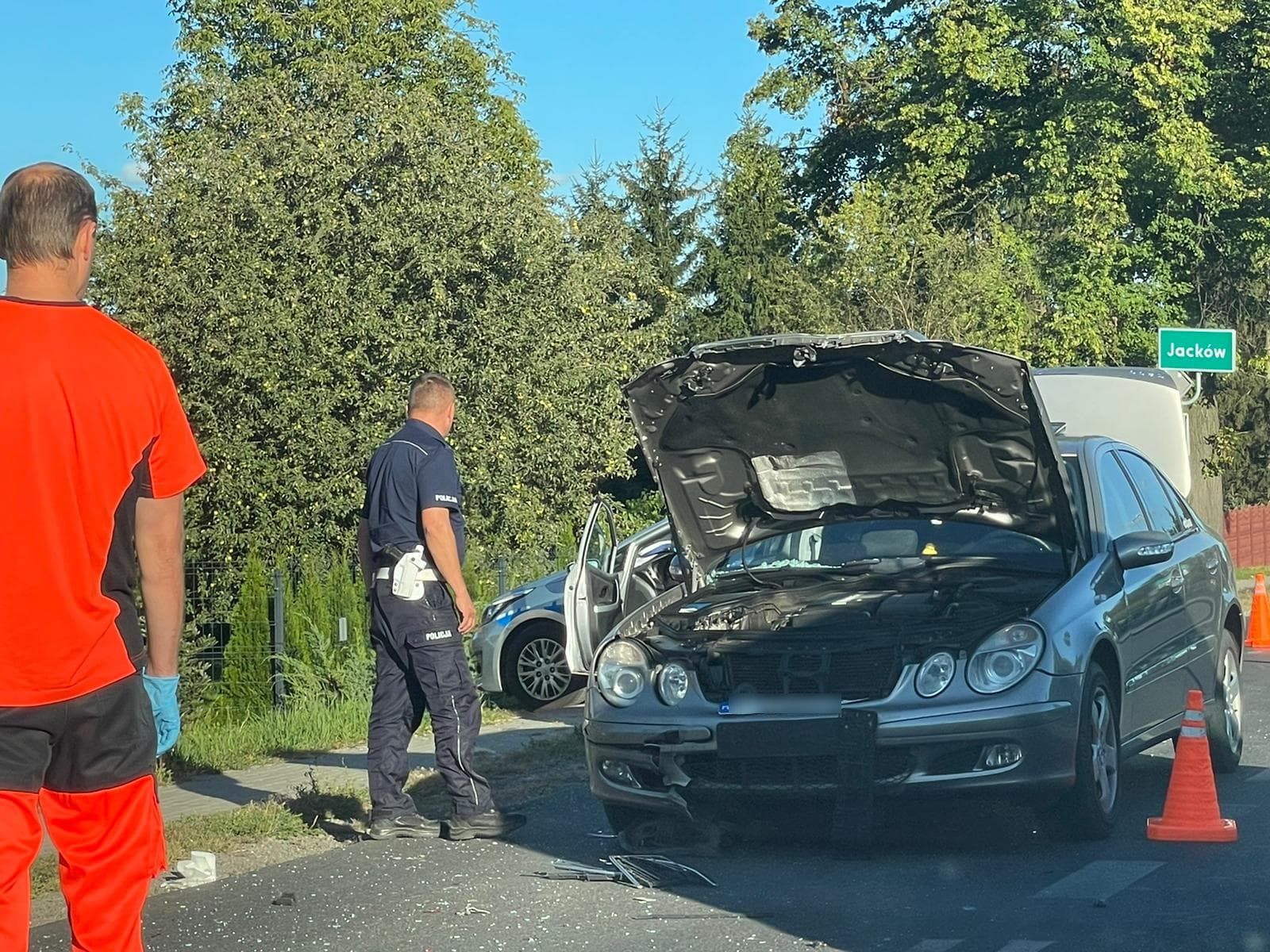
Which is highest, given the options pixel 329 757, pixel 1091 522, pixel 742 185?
pixel 742 185

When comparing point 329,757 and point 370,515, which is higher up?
point 370,515

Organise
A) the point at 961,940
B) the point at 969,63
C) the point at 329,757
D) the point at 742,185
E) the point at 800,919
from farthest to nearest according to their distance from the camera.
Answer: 1. the point at 742,185
2. the point at 969,63
3. the point at 329,757
4. the point at 800,919
5. the point at 961,940

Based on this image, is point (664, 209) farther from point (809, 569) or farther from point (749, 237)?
point (809, 569)

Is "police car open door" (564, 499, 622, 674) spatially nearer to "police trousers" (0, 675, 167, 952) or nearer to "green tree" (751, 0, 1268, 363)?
"police trousers" (0, 675, 167, 952)

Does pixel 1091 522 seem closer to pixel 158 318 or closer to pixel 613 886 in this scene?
pixel 613 886

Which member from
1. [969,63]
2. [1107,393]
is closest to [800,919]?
[1107,393]

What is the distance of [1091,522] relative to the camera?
321 inches

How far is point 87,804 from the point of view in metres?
3.85

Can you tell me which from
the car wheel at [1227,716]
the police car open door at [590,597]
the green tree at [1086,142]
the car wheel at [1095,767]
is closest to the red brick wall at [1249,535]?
the green tree at [1086,142]

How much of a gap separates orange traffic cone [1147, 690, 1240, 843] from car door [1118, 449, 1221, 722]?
73 centimetres

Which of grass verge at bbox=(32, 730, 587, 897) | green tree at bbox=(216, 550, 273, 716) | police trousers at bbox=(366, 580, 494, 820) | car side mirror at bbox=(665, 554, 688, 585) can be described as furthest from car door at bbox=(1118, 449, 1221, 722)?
green tree at bbox=(216, 550, 273, 716)

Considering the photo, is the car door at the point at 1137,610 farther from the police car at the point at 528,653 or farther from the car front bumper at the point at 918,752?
the police car at the point at 528,653

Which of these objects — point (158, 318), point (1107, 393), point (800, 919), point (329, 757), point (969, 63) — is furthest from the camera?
point (969, 63)

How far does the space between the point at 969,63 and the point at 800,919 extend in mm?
28308
